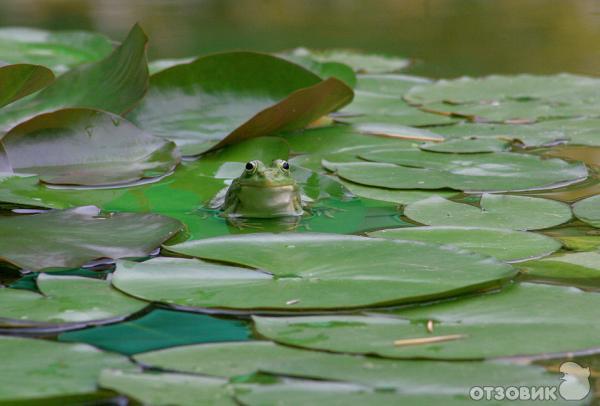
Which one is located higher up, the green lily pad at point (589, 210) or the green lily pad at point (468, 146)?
the green lily pad at point (468, 146)

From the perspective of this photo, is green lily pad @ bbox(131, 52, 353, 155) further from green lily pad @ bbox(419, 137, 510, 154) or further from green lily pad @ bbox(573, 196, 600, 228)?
green lily pad @ bbox(573, 196, 600, 228)

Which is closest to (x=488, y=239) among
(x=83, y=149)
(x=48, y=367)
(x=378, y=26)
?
(x=48, y=367)

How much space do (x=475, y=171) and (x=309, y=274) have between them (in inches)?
41.9

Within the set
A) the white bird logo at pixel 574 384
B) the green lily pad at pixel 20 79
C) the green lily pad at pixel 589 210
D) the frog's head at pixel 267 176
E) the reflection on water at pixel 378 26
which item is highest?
the reflection on water at pixel 378 26

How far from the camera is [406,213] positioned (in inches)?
88.6

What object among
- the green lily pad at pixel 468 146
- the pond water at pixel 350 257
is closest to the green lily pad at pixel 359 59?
the pond water at pixel 350 257

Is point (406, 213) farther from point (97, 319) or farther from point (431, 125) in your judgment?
point (431, 125)

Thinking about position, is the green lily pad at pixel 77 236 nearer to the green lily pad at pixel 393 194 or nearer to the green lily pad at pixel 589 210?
the green lily pad at pixel 393 194

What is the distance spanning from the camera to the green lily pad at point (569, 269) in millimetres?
1773

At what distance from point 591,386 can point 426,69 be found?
3373 mm

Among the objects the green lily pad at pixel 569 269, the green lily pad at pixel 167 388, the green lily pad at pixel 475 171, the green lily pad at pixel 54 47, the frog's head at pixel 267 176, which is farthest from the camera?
the green lily pad at pixel 54 47

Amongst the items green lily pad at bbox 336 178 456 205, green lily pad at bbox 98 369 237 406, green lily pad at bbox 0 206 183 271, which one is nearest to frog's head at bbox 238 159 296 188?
green lily pad at bbox 336 178 456 205

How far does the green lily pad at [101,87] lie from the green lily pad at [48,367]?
142 centimetres

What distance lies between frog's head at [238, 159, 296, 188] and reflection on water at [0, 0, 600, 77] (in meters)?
2.15
